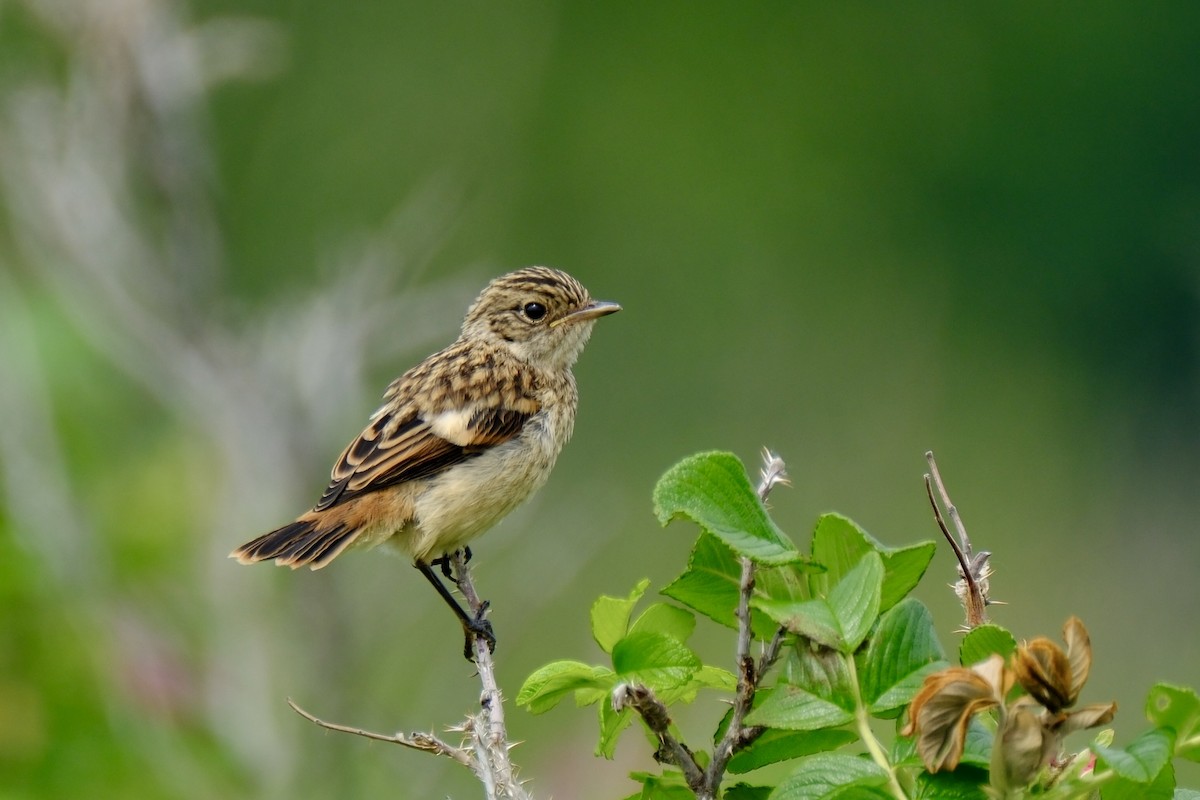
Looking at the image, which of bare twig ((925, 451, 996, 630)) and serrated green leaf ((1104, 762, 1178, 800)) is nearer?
serrated green leaf ((1104, 762, 1178, 800))

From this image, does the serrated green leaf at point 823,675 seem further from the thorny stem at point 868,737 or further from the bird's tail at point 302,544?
the bird's tail at point 302,544

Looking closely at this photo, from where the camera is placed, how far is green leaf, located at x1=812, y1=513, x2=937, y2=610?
54.7 inches

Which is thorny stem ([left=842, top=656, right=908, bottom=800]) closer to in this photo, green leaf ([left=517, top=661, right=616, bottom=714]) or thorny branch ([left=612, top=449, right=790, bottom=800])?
thorny branch ([left=612, top=449, right=790, bottom=800])

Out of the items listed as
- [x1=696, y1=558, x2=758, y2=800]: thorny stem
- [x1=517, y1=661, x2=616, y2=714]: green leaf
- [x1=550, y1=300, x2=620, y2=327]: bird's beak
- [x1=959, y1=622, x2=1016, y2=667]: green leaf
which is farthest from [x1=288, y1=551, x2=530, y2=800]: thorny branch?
[x1=550, y1=300, x2=620, y2=327]: bird's beak

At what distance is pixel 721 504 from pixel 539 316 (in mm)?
3383

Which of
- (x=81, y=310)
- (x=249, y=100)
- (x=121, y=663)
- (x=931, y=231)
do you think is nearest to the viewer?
(x=121, y=663)

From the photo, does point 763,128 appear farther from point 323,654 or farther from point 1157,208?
point 323,654

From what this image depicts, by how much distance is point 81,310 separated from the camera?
20.4 ft

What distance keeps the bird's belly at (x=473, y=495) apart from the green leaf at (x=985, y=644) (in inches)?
103

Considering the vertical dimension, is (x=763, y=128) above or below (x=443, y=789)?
above

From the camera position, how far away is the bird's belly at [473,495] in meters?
3.87

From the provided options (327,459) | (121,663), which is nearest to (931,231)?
(327,459)

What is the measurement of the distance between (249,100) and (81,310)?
926cm

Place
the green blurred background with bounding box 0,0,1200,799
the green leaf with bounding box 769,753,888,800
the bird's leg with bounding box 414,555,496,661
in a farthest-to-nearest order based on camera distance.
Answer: the green blurred background with bounding box 0,0,1200,799
the bird's leg with bounding box 414,555,496,661
the green leaf with bounding box 769,753,888,800
